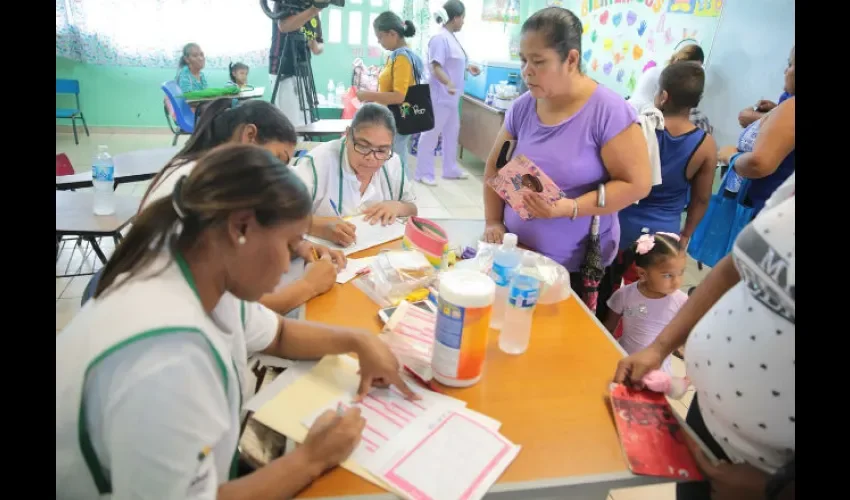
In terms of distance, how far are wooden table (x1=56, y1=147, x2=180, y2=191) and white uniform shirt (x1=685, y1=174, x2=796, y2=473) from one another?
2964 mm

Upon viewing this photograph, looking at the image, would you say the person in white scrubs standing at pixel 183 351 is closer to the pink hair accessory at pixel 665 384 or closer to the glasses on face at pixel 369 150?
the pink hair accessory at pixel 665 384

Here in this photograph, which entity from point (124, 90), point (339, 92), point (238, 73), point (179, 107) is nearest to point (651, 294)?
point (179, 107)

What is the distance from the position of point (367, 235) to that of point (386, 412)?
93 centimetres

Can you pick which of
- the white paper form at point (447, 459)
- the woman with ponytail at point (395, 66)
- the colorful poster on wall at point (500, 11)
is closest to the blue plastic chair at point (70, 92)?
the woman with ponytail at point (395, 66)

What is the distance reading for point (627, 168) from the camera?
1.62 m

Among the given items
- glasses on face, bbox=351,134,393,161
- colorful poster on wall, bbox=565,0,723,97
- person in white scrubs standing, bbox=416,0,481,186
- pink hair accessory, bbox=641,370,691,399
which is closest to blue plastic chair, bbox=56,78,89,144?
person in white scrubs standing, bbox=416,0,481,186

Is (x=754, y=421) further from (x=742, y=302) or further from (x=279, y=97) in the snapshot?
(x=279, y=97)

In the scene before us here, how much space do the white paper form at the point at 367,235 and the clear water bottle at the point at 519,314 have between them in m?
0.67

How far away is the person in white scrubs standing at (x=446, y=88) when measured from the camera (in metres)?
4.84

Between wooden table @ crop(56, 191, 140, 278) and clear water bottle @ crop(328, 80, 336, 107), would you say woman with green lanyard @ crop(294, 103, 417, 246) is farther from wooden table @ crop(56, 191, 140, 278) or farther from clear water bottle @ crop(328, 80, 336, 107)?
clear water bottle @ crop(328, 80, 336, 107)

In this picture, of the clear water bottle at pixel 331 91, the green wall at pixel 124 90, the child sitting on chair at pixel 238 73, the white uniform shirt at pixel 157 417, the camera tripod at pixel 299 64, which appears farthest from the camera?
the clear water bottle at pixel 331 91

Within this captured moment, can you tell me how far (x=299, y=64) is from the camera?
3.76m
